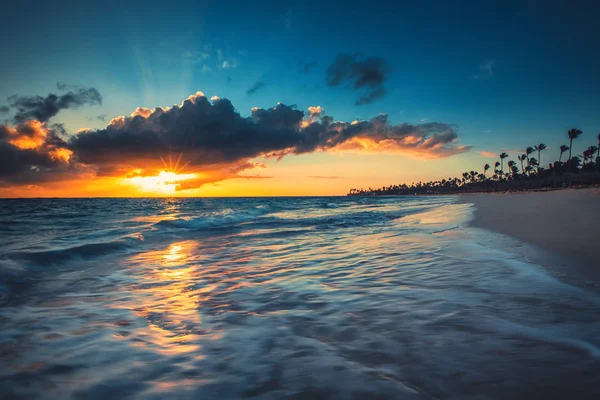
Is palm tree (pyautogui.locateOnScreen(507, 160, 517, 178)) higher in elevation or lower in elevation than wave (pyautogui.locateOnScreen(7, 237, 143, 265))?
higher

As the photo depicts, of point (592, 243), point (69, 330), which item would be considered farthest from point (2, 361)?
point (592, 243)

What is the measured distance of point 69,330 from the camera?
10.9 ft

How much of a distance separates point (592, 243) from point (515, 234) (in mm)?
2618

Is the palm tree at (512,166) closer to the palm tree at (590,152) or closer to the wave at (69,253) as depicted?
the palm tree at (590,152)

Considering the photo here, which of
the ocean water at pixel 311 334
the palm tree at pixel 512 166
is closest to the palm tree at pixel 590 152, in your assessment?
the palm tree at pixel 512 166

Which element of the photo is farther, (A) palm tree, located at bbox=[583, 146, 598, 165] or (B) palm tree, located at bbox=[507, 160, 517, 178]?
(B) palm tree, located at bbox=[507, 160, 517, 178]

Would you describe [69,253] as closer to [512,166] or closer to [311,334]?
[311,334]

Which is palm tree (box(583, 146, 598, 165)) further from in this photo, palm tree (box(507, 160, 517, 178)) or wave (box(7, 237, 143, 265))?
wave (box(7, 237, 143, 265))

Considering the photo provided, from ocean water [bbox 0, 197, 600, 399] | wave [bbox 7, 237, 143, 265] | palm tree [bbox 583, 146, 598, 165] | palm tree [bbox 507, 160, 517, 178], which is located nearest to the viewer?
ocean water [bbox 0, 197, 600, 399]

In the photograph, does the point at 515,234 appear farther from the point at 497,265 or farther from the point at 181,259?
the point at 181,259

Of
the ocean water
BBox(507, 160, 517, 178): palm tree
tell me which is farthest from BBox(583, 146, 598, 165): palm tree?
the ocean water

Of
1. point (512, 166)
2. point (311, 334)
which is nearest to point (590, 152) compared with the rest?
point (512, 166)

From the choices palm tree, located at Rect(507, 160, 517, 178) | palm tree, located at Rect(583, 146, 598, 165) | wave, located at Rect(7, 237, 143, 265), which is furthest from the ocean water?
palm tree, located at Rect(507, 160, 517, 178)

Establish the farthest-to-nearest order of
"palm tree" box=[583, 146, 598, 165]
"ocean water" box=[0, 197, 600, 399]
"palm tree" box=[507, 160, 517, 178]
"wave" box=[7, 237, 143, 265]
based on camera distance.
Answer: "palm tree" box=[507, 160, 517, 178]
"palm tree" box=[583, 146, 598, 165]
"wave" box=[7, 237, 143, 265]
"ocean water" box=[0, 197, 600, 399]
